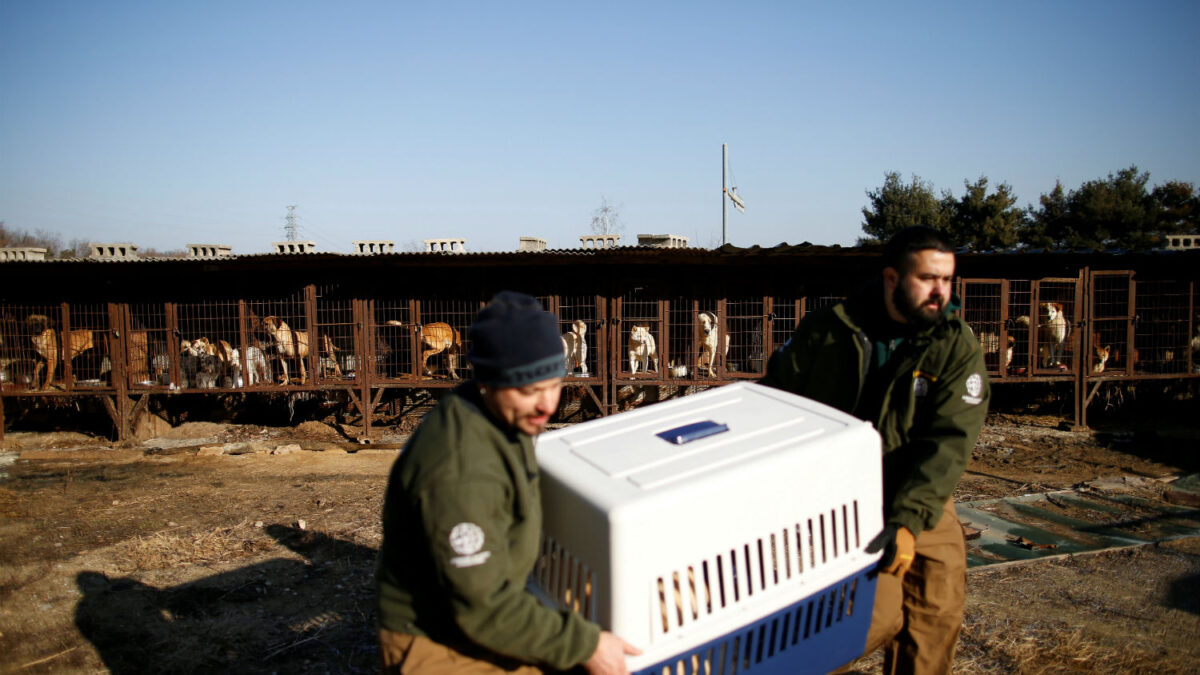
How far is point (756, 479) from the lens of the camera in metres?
1.74

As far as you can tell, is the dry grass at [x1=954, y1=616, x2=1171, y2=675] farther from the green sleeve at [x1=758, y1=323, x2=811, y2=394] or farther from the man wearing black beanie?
the man wearing black beanie

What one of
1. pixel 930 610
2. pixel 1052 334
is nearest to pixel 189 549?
pixel 930 610

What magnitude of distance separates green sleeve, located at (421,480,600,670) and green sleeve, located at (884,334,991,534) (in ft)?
4.52

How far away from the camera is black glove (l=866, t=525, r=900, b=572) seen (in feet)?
6.68

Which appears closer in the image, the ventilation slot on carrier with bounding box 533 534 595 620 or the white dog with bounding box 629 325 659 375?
the ventilation slot on carrier with bounding box 533 534 595 620

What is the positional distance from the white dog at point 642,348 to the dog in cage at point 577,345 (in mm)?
774

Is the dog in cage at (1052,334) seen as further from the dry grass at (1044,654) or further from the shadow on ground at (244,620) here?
the shadow on ground at (244,620)

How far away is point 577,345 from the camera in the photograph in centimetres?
1075

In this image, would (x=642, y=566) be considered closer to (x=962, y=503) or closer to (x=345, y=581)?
(x=345, y=581)

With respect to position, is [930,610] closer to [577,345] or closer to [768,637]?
[768,637]

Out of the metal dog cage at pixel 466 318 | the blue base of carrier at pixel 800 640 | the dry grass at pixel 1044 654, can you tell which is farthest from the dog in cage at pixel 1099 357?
the blue base of carrier at pixel 800 640

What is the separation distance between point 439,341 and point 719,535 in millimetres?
9830

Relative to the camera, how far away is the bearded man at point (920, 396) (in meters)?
2.57

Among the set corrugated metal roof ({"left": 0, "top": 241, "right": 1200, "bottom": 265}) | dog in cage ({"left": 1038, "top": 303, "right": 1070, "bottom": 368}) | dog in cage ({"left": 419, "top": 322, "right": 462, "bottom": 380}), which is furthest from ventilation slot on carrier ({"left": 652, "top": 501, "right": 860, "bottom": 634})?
dog in cage ({"left": 1038, "top": 303, "right": 1070, "bottom": 368})
